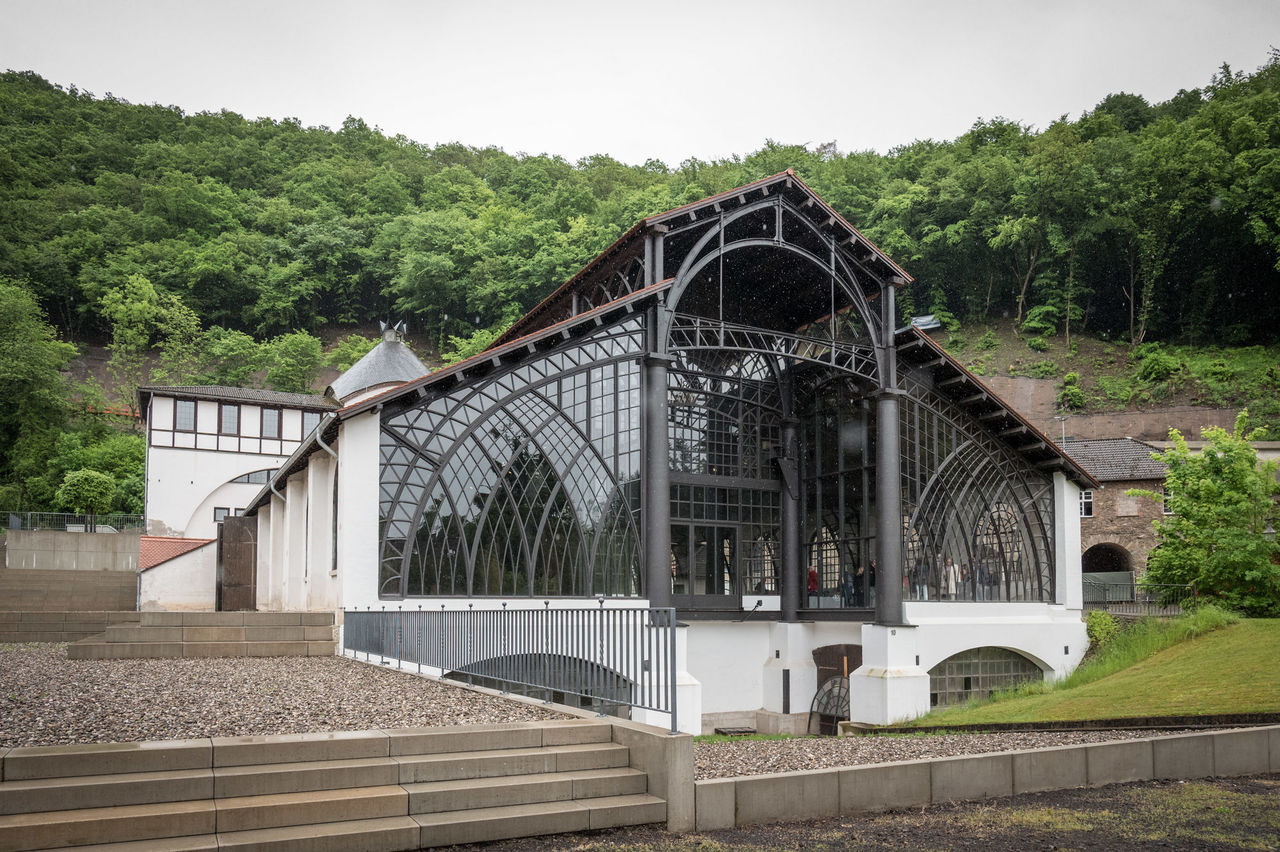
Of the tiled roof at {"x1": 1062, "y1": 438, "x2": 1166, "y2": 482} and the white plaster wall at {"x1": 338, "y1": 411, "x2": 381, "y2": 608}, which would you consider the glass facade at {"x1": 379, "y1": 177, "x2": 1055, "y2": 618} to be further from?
the tiled roof at {"x1": 1062, "y1": 438, "x2": 1166, "y2": 482}

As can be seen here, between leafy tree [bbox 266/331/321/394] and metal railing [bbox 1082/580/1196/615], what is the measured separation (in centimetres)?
4588

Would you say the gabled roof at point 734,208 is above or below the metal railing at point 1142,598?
above

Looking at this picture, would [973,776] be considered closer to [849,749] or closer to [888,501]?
[849,749]

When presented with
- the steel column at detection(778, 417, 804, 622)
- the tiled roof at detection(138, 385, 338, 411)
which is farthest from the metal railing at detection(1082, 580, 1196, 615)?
the tiled roof at detection(138, 385, 338, 411)

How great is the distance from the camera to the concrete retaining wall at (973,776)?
7.57 metres

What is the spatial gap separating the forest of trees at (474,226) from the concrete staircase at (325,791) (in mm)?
49131

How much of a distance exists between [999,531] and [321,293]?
61442mm

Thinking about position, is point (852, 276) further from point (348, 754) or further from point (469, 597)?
point (348, 754)

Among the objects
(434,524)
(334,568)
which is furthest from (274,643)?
(434,524)

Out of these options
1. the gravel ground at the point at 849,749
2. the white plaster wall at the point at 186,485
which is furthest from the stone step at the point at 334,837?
the white plaster wall at the point at 186,485

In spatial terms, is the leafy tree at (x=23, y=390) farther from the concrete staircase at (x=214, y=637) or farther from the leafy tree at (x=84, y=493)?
the concrete staircase at (x=214, y=637)

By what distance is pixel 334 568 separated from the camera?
19016 mm

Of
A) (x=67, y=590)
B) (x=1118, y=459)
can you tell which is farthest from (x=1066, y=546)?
(x=67, y=590)

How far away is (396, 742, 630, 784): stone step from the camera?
743 cm
